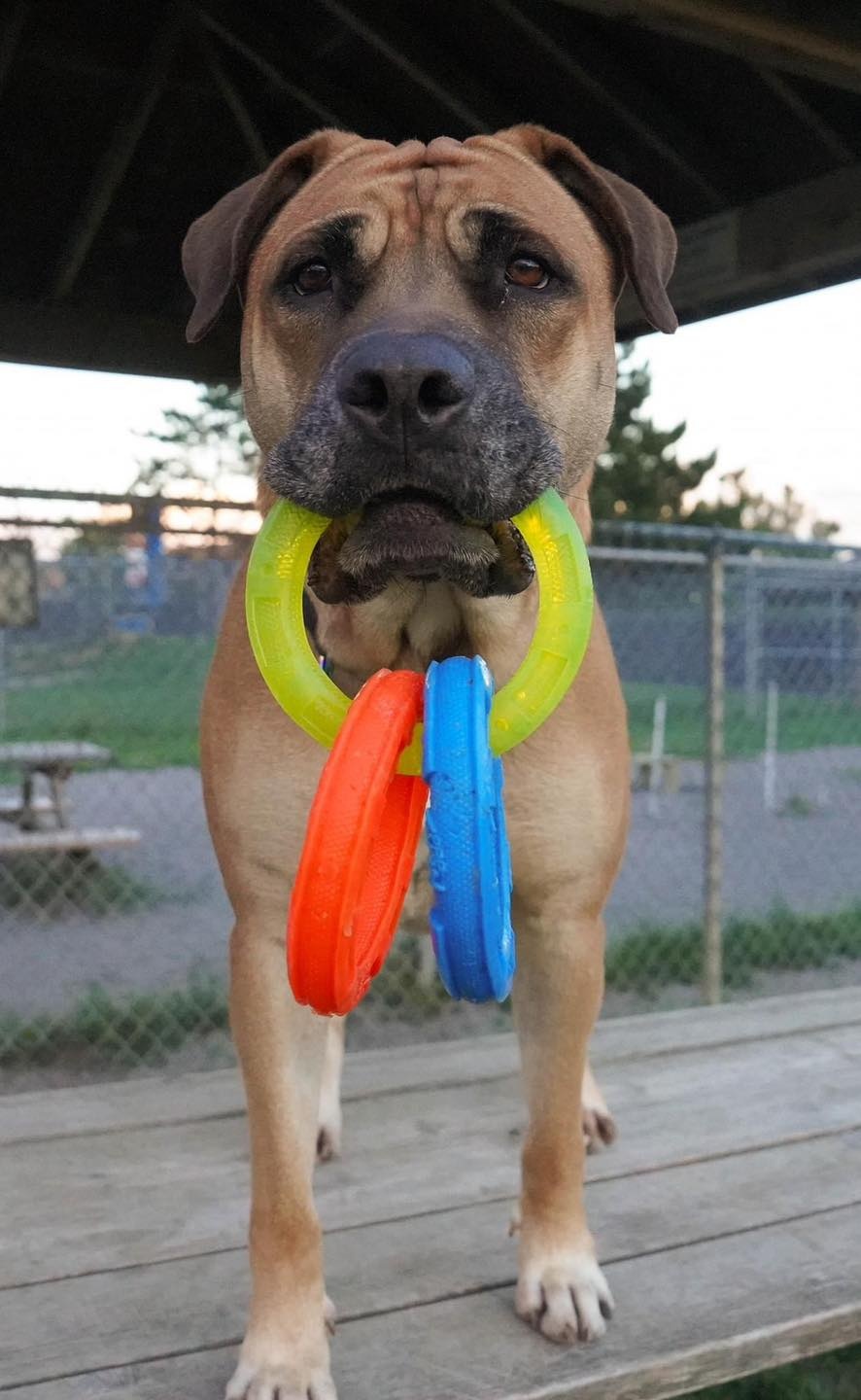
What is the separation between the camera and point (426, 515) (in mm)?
1786

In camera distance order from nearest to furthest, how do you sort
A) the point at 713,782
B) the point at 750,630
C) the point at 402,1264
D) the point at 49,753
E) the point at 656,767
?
the point at 402,1264 → the point at 713,782 → the point at 49,753 → the point at 750,630 → the point at 656,767

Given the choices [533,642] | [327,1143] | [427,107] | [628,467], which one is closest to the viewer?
[533,642]

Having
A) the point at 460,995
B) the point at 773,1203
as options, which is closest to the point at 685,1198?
the point at 773,1203

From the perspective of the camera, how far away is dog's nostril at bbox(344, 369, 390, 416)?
1.67 m

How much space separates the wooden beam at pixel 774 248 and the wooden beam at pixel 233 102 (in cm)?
135

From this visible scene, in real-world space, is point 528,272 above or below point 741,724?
above

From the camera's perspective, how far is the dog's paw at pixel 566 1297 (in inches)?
82.6

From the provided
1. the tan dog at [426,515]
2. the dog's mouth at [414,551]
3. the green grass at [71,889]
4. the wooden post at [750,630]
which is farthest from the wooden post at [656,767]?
the dog's mouth at [414,551]

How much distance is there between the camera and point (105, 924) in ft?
21.7

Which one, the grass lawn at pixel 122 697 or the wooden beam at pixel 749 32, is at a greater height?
the wooden beam at pixel 749 32

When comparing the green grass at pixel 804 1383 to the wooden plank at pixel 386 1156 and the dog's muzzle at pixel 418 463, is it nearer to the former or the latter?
the wooden plank at pixel 386 1156

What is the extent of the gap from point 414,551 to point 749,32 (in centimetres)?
140

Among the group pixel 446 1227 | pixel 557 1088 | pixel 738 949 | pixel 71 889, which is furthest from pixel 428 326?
pixel 71 889

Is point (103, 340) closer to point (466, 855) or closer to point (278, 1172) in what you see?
point (278, 1172)
